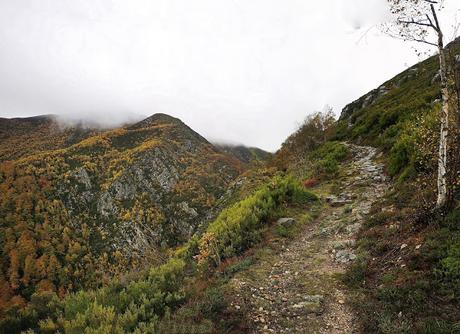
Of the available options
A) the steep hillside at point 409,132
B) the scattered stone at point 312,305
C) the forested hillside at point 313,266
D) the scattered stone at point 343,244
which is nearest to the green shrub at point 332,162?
the forested hillside at point 313,266

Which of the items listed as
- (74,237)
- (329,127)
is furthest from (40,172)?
(329,127)

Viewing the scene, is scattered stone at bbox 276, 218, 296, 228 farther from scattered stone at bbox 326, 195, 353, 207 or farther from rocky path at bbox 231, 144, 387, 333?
scattered stone at bbox 326, 195, 353, 207

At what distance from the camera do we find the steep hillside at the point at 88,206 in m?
108

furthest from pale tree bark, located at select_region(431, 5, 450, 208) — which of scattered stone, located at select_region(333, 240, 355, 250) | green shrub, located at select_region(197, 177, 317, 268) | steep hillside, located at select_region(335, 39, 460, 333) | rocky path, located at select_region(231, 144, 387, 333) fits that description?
green shrub, located at select_region(197, 177, 317, 268)

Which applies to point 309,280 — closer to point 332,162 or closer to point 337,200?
point 337,200

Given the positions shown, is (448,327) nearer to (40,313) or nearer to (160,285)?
(160,285)

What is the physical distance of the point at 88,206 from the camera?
14638 centimetres

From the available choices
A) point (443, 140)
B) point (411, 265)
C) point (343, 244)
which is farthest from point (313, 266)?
point (443, 140)

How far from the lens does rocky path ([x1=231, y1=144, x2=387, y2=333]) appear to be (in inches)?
223

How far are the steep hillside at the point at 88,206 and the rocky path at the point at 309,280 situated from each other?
77428 millimetres

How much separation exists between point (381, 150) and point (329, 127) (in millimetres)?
20273

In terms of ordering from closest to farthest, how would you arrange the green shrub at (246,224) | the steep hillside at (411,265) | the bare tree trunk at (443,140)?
1. the steep hillside at (411,265)
2. the bare tree trunk at (443,140)
3. the green shrub at (246,224)

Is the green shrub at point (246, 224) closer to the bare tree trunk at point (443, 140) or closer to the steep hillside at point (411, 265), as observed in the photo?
the steep hillside at point (411, 265)

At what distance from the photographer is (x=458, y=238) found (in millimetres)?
6105
